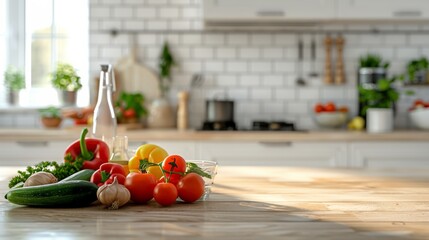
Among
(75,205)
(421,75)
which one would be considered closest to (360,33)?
(421,75)

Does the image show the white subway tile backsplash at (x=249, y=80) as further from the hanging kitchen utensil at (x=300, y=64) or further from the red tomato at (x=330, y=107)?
the red tomato at (x=330, y=107)

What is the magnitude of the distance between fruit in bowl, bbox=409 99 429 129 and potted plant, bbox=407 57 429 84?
0.60 ft

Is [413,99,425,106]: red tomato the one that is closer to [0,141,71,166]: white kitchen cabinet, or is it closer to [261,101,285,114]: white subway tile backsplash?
[261,101,285,114]: white subway tile backsplash

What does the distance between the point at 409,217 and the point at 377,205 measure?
0.17 m

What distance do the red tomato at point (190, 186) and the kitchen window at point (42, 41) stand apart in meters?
3.30

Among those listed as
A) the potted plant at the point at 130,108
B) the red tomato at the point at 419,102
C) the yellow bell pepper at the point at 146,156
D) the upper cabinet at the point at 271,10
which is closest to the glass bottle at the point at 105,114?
the yellow bell pepper at the point at 146,156

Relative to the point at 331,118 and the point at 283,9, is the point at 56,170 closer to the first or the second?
the point at 283,9

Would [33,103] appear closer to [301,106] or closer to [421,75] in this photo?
[301,106]

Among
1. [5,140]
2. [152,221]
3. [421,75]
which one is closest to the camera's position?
[152,221]

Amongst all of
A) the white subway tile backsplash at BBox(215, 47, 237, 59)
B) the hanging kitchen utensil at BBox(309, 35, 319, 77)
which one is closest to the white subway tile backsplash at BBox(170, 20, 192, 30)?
the white subway tile backsplash at BBox(215, 47, 237, 59)

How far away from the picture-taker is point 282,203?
1.67 m

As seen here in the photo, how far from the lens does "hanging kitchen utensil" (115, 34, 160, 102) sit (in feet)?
15.2

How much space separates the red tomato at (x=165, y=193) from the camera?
157 centimetres

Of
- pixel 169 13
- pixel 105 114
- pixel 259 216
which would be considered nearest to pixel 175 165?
pixel 259 216
